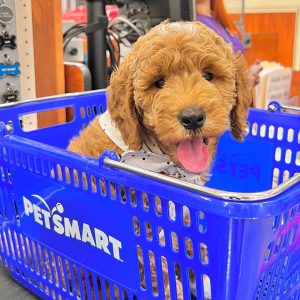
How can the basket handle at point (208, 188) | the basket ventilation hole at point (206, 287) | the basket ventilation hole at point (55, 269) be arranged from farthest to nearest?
the basket ventilation hole at point (55, 269) → the basket ventilation hole at point (206, 287) → the basket handle at point (208, 188)

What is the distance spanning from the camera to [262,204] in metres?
0.48

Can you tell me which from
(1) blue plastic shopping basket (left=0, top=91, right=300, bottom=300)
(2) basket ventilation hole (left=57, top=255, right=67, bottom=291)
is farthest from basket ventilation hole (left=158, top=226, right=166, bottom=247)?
(2) basket ventilation hole (left=57, top=255, right=67, bottom=291)

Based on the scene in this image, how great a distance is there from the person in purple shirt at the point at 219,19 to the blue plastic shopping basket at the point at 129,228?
34.2 inches

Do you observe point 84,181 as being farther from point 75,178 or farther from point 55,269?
point 55,269

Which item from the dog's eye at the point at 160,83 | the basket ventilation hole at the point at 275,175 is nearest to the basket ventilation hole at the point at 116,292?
the dog's eye at the point at 160,83

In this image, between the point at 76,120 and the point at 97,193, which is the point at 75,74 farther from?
the point at 97,193

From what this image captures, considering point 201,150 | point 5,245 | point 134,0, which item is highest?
point 134,0

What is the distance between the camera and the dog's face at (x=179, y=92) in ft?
2.35

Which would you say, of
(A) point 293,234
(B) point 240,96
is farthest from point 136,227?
(B) point 240,96

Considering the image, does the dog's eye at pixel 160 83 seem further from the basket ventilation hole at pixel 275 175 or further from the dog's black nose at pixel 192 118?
the basket ventilation hole at pixel 275 175

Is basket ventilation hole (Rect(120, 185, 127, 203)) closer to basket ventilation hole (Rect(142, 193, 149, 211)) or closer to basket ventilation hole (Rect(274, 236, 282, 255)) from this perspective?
basket ventilation hole (Rect(142, 193, 149, 211))

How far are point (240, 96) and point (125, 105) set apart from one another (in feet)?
0.74

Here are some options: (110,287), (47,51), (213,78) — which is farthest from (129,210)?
(47,51)

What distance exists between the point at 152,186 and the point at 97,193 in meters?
0.13
